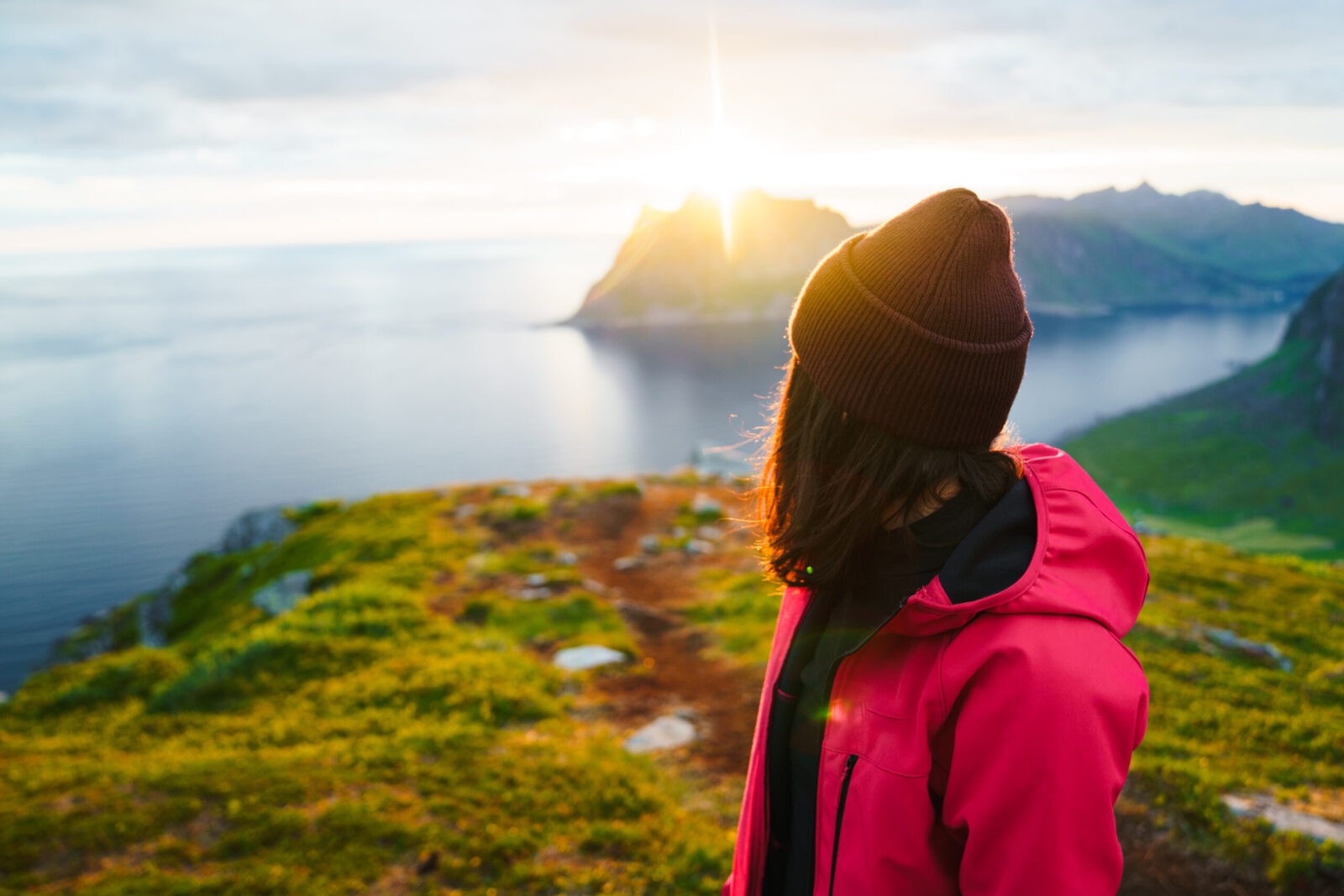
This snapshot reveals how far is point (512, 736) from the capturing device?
7812mm

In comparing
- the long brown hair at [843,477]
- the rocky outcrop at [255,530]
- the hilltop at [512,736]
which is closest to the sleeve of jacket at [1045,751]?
the long brown hair at [843,477]

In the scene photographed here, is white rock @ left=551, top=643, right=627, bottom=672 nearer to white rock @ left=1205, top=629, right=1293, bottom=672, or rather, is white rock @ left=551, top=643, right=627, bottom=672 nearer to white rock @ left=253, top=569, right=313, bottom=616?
white rock @ left=253, top=569, right=313, bottom=616

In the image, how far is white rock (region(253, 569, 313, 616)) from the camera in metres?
14.0

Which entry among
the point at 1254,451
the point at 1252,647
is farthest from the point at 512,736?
the point at 1254,451

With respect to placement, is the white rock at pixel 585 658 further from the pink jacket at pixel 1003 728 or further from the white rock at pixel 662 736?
the pink jacket at pixel 1003 728

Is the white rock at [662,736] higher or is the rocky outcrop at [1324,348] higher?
the white rock at [662,736]

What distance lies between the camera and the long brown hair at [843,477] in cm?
222

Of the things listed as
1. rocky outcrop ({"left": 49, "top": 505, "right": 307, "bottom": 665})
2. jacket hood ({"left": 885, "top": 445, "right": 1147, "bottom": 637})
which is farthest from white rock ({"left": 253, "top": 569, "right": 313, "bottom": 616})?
jacket hood ({"left": 885, "top": 445, "right": 1147, "bottom": 637})

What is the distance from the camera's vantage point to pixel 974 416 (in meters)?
2.17

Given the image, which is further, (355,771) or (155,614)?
(155,614)

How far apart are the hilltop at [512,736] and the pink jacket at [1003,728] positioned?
13.4 feet

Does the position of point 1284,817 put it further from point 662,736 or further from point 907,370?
point 907,370

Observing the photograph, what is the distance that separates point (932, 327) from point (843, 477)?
51 centimetres

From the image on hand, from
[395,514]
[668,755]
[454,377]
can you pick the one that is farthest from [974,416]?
[454,377]
